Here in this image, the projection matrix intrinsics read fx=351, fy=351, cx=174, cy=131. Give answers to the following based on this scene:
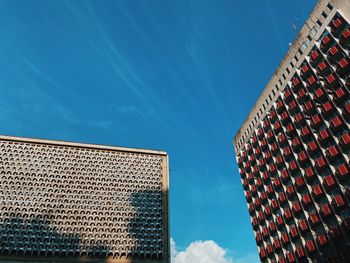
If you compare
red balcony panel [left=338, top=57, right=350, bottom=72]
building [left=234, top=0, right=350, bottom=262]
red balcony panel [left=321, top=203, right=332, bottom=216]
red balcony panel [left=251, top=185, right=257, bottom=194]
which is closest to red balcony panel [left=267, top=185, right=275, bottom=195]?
building [left=234, top=0, right=350, bottom=262]

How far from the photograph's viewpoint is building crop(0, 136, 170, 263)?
8488 centimetres

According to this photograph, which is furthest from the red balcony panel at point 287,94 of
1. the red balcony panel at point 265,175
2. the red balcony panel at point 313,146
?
the red balcony panel at point 265,175

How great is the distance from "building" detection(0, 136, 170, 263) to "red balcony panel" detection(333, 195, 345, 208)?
5433 cm

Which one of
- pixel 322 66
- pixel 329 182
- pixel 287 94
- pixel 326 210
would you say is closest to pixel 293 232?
pixel 326 210

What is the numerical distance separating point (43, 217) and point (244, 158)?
169 feet

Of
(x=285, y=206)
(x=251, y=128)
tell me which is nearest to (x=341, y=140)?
(x=285, y=206)

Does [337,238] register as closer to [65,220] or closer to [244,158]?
[244,158]

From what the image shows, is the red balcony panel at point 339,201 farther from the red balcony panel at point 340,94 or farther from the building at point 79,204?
the building at point 79,204

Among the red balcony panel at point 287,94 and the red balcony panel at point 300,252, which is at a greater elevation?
the red balcony panel at point 287,94

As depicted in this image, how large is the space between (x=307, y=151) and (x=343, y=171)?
347 inches

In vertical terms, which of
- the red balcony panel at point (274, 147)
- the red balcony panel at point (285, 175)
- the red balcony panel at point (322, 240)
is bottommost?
the red balcony panel at point (322, 240)

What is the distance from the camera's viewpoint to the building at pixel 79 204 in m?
84.9

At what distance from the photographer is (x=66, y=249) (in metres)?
84.5

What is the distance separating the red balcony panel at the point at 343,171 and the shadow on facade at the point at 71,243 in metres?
56.2
